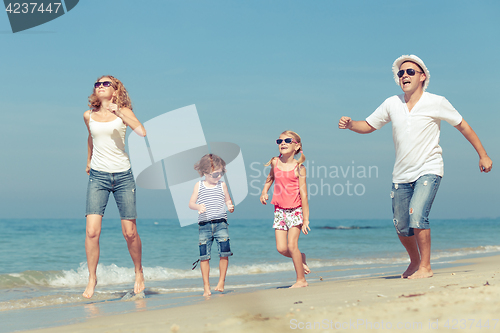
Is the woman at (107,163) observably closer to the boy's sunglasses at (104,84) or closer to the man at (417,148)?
the boy's sunglasses at (104,84)

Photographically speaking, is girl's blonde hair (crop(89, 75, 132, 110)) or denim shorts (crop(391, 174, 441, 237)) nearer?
denim shorts (crop(391, 174, 441, 237))

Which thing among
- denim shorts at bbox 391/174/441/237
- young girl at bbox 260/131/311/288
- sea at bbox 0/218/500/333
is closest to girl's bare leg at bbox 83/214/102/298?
sea at bbox 0/218/500/333

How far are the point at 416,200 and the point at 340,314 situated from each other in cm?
203

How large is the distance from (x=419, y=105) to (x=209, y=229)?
7.75ft

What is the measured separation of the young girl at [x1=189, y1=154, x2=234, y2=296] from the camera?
472 centimetres

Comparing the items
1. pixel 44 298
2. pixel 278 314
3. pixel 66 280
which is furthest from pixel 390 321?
pixel 66 280

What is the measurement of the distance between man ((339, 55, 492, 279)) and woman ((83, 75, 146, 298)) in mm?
2190

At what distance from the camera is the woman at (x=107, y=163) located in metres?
4.53

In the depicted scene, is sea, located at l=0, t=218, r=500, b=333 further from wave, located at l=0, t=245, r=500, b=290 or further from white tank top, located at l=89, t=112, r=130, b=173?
white tank top, located at l=89, t=112, r=130, b=173

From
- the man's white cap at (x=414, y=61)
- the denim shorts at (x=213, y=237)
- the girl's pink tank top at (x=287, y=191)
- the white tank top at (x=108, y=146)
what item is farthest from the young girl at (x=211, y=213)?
the man's white cap at (x=414, y=61)

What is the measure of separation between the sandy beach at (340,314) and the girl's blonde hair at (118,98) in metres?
2.15

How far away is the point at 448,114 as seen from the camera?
446cm

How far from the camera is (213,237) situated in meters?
4.80

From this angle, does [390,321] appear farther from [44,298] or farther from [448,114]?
[44,298]
